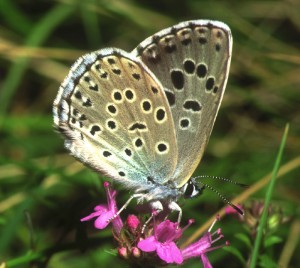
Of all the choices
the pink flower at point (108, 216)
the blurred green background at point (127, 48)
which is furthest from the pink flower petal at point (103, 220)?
the blurred green background at point (127, 48)

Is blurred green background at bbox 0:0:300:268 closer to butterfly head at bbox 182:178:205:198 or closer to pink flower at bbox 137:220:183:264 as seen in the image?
butterfly head at bbox 182:178:205:198

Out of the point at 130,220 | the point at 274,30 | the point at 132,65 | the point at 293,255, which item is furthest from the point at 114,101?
the point at 274,30

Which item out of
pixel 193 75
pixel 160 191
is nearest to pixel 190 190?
pixel 160 191

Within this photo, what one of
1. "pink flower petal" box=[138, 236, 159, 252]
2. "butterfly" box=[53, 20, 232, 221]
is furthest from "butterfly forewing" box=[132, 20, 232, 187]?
"pink flower petal" box=[138, 236, 159, 252]

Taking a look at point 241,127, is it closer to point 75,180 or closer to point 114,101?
point 75,180

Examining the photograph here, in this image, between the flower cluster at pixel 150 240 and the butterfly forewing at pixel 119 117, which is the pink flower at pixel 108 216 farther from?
the butterfly forewing at pixel 119 117

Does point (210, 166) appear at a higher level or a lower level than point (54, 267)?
higher

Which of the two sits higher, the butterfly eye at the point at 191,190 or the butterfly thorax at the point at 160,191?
the butterfly eye at the point at 191,190

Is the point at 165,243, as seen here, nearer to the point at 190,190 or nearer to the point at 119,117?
the point at 190,190
